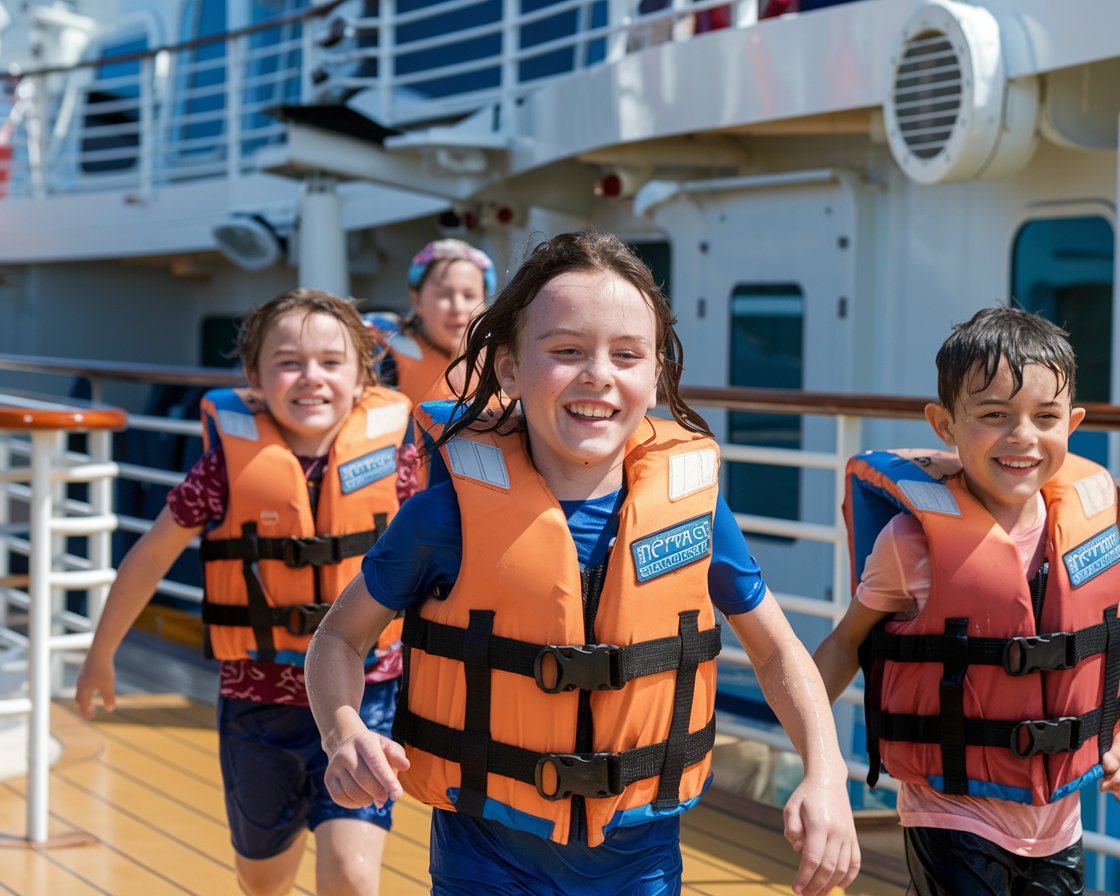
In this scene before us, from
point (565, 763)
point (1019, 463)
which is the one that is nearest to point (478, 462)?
point (565, 763)

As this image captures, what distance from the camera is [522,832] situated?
1.89 meters

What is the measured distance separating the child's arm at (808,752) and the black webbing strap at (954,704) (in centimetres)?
43

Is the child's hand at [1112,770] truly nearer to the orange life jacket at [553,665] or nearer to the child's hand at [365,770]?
the orange life jacket at [553,665]

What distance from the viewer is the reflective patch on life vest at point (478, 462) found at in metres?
1.91

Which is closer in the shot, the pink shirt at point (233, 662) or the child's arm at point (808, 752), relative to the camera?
the child's arm at point (808, 752)

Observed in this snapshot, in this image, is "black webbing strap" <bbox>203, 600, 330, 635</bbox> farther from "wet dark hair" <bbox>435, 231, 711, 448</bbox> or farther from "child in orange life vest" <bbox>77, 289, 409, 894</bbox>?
"wet dark hair" <bbox>435, 231, 711, 448</bbox>

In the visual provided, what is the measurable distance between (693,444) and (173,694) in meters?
3.78

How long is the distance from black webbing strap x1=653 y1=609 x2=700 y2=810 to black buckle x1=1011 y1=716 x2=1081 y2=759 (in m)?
0.58

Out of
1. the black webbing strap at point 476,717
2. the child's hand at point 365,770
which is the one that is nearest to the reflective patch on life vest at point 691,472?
the black webbing strap at point 476,717

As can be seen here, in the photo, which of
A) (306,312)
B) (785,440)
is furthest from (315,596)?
(785,440)

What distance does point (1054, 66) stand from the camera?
15.1 ft

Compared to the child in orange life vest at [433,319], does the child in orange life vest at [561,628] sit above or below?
below

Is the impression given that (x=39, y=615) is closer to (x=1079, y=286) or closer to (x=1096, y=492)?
(x=1096, y=492)

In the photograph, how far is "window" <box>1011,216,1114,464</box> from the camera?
5.08 metres
